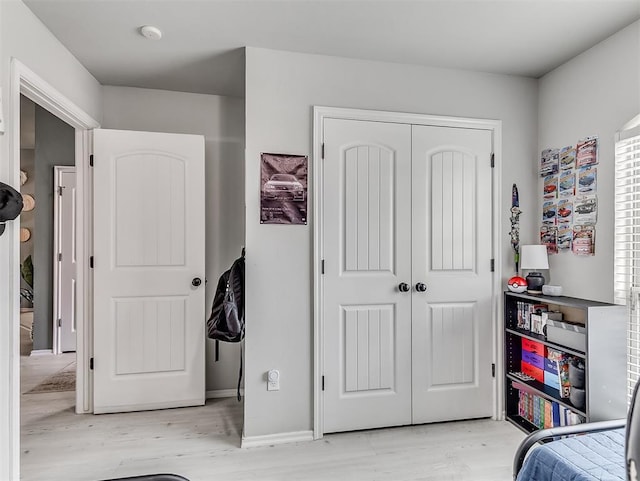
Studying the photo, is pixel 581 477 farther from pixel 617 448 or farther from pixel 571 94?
pixel 571 94

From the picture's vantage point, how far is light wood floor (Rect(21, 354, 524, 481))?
2090 mm

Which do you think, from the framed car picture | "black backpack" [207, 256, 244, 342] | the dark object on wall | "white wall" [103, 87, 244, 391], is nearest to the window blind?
the framed car picture

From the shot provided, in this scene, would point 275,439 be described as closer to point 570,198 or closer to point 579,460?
point 579,460

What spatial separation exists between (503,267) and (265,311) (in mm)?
1751

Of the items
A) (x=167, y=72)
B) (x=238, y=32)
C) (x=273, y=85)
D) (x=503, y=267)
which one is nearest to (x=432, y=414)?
(x=503, y=267)

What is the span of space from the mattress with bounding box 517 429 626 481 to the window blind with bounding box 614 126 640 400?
2.20 ft

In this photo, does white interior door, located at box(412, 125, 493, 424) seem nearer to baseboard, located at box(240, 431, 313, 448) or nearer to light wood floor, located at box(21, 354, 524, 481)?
light wood floor, located at box(21, 354, 524, 481)

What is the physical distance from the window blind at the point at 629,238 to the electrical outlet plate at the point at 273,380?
2021 mm

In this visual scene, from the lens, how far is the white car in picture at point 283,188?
2434mm

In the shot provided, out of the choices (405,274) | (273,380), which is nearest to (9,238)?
(273,380)

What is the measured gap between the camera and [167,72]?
2.80 metres

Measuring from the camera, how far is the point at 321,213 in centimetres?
250

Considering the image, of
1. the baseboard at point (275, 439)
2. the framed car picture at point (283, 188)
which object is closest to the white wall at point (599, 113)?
the framed car picture at point (283, 188)

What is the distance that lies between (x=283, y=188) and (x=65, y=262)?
3.34m
